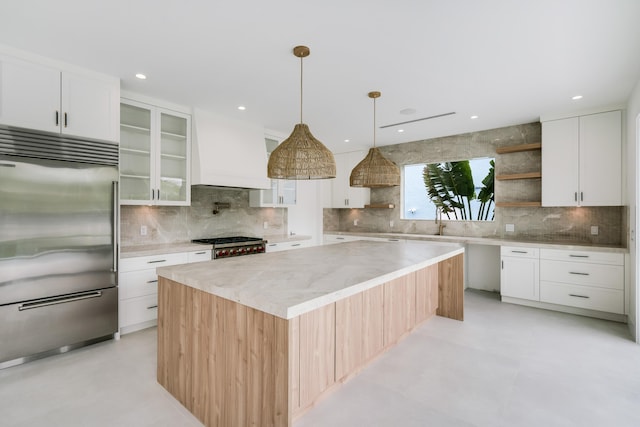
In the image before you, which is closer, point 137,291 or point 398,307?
point 398,307

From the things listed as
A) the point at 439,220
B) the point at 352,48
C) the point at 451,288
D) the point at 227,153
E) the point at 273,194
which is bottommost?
the point at 451,288

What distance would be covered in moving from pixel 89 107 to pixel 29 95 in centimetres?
41

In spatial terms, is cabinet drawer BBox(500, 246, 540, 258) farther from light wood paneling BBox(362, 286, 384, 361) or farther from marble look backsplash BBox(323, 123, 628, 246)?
light wood paneling BBox(362, 286, 384, 361)

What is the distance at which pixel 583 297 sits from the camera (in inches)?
149

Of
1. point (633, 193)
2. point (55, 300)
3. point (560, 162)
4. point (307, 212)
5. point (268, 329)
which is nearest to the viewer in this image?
point (268, 329)

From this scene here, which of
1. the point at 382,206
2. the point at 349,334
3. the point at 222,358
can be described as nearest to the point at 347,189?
the point at 382,206

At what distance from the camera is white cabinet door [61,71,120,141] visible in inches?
109

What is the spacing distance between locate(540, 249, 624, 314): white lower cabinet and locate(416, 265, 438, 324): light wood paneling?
1.60 meters

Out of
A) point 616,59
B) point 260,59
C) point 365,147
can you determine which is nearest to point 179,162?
point 260,59

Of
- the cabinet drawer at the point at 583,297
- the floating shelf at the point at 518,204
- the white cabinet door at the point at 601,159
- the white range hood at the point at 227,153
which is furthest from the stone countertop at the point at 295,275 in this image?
the white cabinet door at the point at 601,159

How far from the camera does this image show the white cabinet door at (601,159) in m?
3.75

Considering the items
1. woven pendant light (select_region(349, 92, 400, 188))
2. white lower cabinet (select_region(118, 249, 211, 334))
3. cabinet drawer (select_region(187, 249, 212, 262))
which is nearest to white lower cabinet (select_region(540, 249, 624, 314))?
woven pendant light (select_region(349, 92, 400, 188))

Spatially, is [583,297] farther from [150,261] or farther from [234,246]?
[150,261]

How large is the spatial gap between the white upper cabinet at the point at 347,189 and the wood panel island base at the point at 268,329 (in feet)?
11.9
